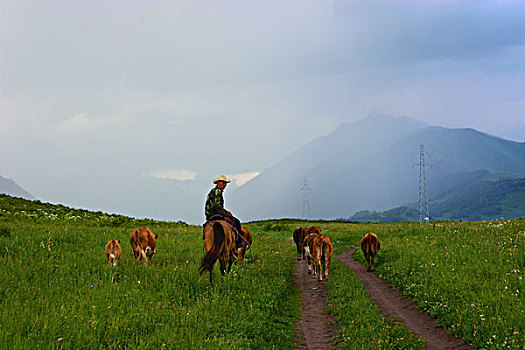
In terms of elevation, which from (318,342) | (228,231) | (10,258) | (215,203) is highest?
(215,203)

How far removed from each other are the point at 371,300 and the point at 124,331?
9017mm

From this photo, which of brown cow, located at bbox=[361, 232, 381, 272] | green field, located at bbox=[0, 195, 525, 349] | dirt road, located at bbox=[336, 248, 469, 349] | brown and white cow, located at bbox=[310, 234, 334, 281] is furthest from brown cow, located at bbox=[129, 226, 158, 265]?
brown cow, located at bbox=[361, 232, 381, 272]

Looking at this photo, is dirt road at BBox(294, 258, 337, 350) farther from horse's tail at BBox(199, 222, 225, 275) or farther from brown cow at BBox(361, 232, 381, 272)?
brown cow at BBox(361, 232, 381, 272)

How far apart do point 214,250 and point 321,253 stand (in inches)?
242

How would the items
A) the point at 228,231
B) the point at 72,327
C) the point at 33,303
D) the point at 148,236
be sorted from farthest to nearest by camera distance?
the point at 148,236
the point at 228,231
the point at 33,303
the point at 72,327

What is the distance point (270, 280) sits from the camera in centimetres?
1442

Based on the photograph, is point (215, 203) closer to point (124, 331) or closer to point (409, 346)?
point (124, 331)

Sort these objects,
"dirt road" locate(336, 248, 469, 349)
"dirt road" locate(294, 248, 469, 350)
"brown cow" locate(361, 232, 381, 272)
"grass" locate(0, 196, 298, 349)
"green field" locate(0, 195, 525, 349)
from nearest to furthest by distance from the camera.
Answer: "grass" locate(0, 196, 298, 349) → "green field" locate(0, 195, 525, 349) → "dirt road" locate(336, 248, 469, 349) → "dirt road" locate(294, 248, 469, 350) → "brown cow" locate(361, 232, 381, 272)

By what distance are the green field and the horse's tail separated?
0.72 metres

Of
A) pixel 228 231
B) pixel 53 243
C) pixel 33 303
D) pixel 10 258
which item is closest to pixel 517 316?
pixel 228 231

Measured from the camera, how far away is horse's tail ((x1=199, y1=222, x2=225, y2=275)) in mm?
12656

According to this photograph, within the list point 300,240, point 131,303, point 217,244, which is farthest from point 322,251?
point 131,303

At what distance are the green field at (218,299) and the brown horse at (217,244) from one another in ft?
2.36

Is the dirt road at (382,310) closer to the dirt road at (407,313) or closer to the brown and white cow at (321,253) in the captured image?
the dirt road at (407,313)
